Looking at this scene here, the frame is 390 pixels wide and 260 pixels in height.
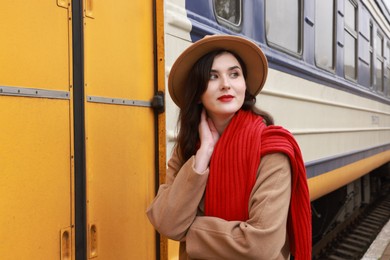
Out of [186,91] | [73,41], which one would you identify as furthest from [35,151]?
[186,91]

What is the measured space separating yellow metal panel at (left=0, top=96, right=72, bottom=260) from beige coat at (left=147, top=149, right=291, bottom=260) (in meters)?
0.32


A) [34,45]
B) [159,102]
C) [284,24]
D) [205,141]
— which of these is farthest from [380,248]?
[34,45]

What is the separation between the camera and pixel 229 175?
4.09ft

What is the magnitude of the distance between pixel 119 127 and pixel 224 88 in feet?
1.70

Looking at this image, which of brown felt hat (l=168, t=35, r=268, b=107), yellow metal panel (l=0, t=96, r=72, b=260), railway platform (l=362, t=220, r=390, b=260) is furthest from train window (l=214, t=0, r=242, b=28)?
railway platform (l=362, t=220, r=390, b=260)

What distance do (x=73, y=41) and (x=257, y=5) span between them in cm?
140

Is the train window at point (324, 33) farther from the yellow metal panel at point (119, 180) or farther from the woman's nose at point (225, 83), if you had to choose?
the woman's nose at point (225, 83)

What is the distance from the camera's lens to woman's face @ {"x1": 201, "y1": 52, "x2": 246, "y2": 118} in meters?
1.30

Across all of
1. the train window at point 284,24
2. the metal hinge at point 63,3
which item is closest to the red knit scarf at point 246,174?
the metal hinge at point 63,3

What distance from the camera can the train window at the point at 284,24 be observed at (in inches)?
112

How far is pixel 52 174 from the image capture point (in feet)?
4.63

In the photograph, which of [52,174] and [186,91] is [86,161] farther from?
[186,91]

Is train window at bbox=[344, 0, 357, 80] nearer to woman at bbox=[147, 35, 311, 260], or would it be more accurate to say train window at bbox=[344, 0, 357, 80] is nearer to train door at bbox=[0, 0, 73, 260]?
woman at bbox=[147, 35, 311, 260]

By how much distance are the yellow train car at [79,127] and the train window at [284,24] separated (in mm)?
1189
